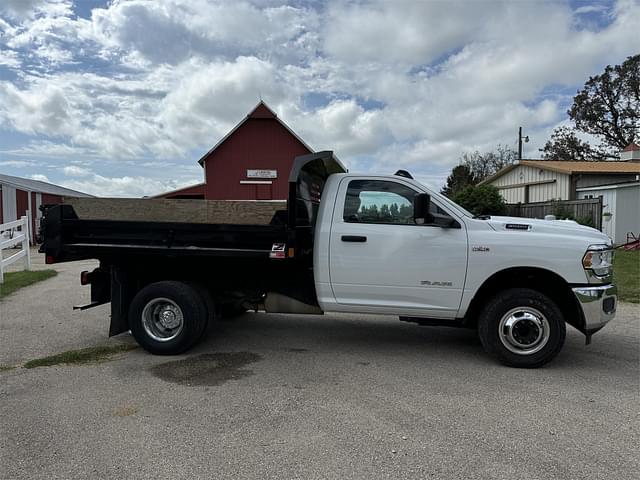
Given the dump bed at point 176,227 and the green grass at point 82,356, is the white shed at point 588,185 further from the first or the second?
the green grass at point 82,356

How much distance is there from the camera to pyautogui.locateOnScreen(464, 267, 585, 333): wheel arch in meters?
5.20

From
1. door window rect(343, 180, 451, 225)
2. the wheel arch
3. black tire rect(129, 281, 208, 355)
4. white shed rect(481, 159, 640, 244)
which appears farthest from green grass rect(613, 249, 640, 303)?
black tire rect(129, 281, 208, 355)

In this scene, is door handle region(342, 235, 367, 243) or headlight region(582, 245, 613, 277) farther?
door handle region(342, 235, 367, 243)

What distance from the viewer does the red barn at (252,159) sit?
2341cm

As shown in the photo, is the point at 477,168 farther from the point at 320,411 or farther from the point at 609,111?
the point at 320,411

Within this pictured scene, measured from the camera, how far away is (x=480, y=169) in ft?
179

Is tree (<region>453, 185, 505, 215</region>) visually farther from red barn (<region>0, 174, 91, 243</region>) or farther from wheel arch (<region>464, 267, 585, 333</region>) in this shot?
red barn (<region>0, 174, 91, 243</region>)

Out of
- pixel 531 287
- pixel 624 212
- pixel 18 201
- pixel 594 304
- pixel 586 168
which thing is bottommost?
pixel 594 304

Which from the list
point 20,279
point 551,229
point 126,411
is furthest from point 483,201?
point 126,411

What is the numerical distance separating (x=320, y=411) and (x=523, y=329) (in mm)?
2440

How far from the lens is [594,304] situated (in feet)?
16.4

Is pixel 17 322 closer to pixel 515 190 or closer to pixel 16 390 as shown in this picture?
pixel 16 390

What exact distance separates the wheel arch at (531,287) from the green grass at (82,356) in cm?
410

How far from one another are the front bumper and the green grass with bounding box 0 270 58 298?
984 cm
